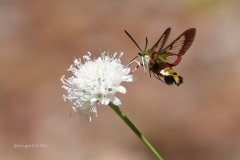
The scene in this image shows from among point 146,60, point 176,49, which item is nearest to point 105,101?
point 146,60

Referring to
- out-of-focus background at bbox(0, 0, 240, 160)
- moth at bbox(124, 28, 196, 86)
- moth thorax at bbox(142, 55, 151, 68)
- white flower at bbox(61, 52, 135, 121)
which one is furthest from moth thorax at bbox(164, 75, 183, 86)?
out-of-focus background at bbox(0, 0, 240, 160)

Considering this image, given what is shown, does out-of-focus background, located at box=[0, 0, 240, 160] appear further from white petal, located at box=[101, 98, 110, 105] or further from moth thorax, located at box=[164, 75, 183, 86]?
moth thorax, located at box=[164, 75, 183, 86]

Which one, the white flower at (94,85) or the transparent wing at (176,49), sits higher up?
the white flower at (94,85)

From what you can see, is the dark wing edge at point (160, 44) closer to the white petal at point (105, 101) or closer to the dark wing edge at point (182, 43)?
the dark wing edge at point (182, 43)

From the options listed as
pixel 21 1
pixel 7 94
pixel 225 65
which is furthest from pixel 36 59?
pixel 225 65

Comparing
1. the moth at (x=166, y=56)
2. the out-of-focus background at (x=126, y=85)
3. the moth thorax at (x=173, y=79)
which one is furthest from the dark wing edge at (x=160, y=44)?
the out-of-focus background at (x=126, y=85)

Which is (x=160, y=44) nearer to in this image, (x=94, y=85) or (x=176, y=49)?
(x=176, y=49)

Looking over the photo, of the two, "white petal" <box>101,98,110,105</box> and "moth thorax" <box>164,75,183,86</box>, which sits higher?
"white petal" <box>101,98,110,105</box>

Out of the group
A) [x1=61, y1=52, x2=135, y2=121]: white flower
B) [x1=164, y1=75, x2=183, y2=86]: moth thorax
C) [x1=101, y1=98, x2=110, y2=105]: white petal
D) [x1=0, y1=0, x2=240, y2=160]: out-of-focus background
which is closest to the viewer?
[x1=164, y1=75, x2=183, y2=86]: moth thorax

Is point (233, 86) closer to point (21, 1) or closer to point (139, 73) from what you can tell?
point (139, 73)
